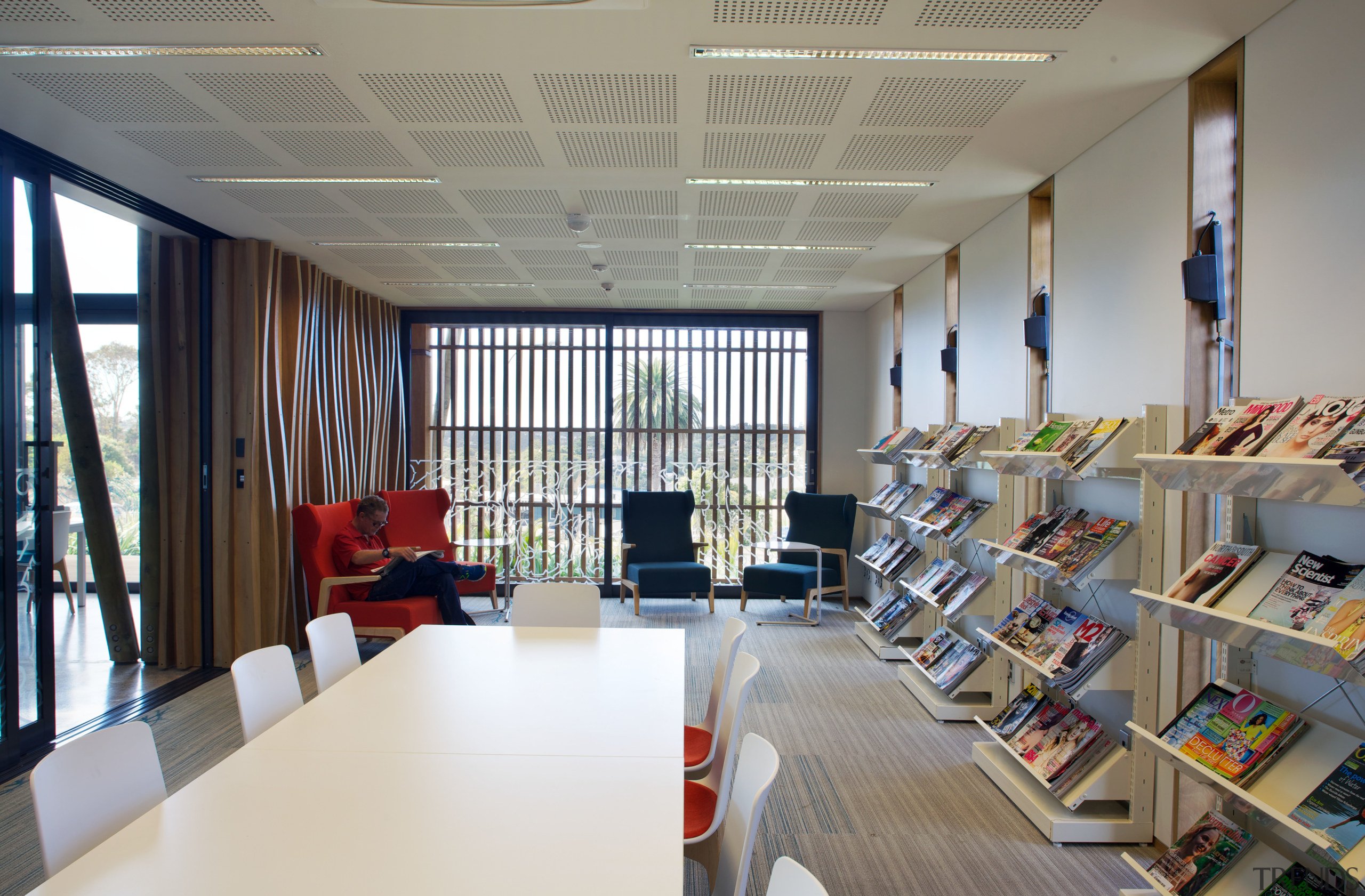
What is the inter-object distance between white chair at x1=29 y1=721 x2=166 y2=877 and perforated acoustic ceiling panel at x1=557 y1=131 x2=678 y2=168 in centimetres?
270

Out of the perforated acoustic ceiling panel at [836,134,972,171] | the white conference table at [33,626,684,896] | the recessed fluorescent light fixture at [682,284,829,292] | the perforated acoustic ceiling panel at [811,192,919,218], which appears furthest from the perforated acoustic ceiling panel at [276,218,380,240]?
the white conference table at [33,626,684,896]

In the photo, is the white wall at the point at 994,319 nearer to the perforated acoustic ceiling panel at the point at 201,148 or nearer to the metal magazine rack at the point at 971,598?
the metal magazine rack at the point at 971,598

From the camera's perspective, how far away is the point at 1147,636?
2.77 meters

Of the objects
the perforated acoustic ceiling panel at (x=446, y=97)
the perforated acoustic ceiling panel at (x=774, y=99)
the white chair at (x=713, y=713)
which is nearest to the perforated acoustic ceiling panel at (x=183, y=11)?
the perforated acoustic ceiling panel at (x=446, y=97)

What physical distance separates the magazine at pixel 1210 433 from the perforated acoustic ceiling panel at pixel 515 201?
10.3ft

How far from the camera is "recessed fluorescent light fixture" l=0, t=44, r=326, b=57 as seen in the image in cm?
263

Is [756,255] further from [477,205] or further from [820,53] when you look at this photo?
[820,53]

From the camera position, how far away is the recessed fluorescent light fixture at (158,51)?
263cm

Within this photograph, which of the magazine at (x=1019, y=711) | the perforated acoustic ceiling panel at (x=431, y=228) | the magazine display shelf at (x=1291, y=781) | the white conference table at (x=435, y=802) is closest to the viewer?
the white conference table at (x=435, y=802)

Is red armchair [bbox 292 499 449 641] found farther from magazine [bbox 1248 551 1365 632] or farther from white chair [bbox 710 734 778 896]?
magazine [bbox 1248 551 1365 632]

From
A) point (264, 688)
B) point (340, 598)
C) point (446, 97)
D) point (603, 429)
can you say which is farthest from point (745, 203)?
point (603, 429)

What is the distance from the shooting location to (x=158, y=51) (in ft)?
8.70

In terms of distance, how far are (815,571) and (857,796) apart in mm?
3471

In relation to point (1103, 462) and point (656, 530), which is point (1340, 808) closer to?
point (1103, 462)
